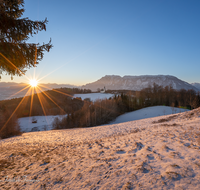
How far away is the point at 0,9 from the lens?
4.76m

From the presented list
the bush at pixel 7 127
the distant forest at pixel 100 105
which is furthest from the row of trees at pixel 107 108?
the bush at pixel 7 127

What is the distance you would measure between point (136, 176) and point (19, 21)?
801 centimetres

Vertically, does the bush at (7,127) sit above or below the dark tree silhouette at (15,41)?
below

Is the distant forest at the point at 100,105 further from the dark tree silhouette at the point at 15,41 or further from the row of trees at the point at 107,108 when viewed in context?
the dark tree silhouette at the point at 15,41

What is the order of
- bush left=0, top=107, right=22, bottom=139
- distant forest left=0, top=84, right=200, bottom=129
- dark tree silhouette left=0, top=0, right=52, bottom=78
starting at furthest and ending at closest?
1. distant forest left=0, top=84, right=200, bottom=129
2. bush left=0, top=107, right=22, bottom=139
3. dark tree silhouette left=0, top=0, right=52, bottom=78

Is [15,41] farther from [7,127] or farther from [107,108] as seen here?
[107,108]

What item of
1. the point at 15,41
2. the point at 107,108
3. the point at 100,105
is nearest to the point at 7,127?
the point at 15,41

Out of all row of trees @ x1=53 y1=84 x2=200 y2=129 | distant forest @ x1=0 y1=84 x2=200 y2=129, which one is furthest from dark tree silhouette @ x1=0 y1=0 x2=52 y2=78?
row of trees @ x1=53 y1=84 x2=200 y2=129

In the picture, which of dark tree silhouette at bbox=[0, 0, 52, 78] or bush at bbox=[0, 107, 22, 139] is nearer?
dark tree silhouette at bbox=[0, 0, 52, 78]

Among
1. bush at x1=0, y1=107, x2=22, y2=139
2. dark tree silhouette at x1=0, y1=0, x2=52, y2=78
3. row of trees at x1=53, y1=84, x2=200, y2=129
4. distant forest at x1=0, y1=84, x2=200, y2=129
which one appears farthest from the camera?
distant forest at x1=0, y1=84, x2=200, y2=129

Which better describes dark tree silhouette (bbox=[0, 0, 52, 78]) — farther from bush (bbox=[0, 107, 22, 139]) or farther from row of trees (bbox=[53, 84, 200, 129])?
row of trees (bbox=[53, 84, 200, 129])

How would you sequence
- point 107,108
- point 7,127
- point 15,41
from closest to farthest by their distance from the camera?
point 15,41 < point 7,127 < point 107,108

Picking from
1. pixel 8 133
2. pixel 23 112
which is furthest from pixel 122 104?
pixel 23 112

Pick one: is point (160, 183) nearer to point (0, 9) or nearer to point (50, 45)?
point (50, 45)
